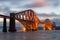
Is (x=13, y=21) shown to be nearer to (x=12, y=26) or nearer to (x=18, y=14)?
(x=12, y=26)

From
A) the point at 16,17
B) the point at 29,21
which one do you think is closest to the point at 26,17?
the point at 29,21

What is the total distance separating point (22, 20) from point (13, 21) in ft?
40.4

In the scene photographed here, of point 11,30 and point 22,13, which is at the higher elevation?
point 22,13

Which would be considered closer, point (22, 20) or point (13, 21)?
point (13, 21)

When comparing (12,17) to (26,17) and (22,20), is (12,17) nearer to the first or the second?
(22,20)

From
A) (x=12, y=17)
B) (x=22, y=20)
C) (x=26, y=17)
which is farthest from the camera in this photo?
(x=26, y=17)

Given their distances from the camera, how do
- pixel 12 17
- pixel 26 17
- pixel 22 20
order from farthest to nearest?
pixel 26 17
pixel 22 20
pixel 12 17

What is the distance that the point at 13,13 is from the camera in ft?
573

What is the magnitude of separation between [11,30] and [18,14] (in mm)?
16031

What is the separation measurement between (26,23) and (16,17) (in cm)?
1452

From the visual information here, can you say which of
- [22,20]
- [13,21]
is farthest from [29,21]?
[13,21]

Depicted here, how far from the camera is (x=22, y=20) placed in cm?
18225

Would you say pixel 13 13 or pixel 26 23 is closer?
pixel 13 13

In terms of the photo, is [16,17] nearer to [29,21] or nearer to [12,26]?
[12,26]
